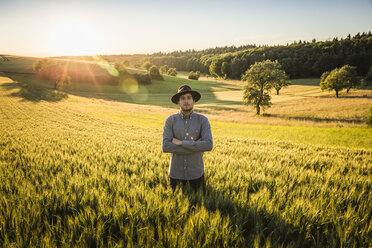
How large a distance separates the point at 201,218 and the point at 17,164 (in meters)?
6.19

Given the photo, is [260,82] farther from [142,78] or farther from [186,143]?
[142,78]

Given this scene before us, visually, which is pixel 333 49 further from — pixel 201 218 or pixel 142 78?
pixel 201 218

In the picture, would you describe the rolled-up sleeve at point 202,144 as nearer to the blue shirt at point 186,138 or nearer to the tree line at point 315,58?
the blue shirt at point 186,138

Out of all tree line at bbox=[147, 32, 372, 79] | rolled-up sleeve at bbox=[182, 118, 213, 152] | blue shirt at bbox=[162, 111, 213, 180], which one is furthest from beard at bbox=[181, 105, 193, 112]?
tree line at bbox=[147, 32, 372, 79]

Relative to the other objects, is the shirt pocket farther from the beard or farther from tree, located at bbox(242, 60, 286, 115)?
tree, located at bbox(242, 60, 286, 115)

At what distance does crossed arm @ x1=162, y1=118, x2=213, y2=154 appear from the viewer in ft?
10.2

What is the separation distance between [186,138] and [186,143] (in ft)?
1.10

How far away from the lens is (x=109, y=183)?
3.59m

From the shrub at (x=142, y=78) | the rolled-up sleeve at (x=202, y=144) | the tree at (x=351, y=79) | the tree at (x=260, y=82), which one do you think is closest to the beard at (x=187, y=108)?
the rolled-up sleeve at (x=202, y=144)

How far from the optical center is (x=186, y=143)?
3.10 meters

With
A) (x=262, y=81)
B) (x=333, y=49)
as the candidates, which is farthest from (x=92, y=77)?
(x=333, y=49)

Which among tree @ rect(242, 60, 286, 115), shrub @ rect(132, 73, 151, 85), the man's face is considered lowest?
the man's face

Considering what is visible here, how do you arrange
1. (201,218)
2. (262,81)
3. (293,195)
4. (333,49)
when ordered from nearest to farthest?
(201,218) → (293,195) → (262,81) → (333,49)

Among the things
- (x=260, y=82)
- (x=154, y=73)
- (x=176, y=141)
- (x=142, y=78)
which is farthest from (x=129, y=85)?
(x=176, y=141)
